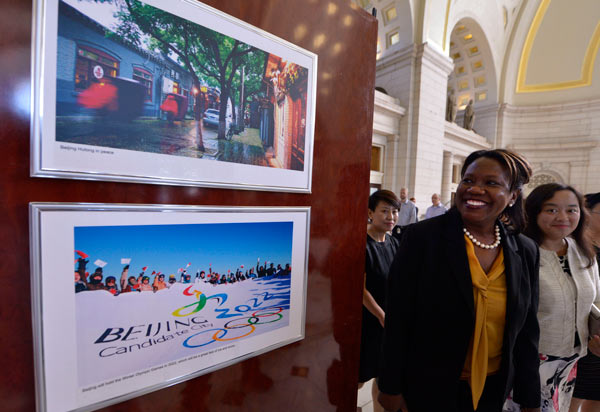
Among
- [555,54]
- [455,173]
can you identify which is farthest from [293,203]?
[555,54]

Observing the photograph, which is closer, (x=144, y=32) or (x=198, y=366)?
(x=144, y=32)

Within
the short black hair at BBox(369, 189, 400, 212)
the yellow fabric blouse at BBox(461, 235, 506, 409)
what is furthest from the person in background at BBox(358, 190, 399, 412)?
the yellow fabric blouse at BBox(461, 235, 506, 409)

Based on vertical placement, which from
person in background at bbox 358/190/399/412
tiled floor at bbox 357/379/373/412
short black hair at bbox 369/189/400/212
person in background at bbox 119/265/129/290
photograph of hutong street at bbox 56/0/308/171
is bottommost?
tiled floor at bbox 357/379/373/412

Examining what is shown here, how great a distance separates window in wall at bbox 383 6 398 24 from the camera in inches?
378

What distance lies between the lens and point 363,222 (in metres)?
1.72

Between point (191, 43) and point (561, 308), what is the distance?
2.49 meters

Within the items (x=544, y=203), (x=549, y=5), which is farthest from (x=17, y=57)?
(x=549, y=5)

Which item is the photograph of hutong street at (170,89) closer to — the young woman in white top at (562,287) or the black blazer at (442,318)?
the black blazer at (442,318)

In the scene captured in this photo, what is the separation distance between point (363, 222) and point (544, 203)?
1282 mm

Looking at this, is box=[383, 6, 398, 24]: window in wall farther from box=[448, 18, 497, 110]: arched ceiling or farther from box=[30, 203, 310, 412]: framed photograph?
box=[30, 203, 310, 412]: framed photograph

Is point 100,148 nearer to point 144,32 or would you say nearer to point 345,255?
point 144,32

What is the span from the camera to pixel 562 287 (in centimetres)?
175

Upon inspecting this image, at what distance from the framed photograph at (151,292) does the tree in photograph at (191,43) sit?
18.2 inches

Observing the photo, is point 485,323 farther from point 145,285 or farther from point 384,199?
point 145,285
